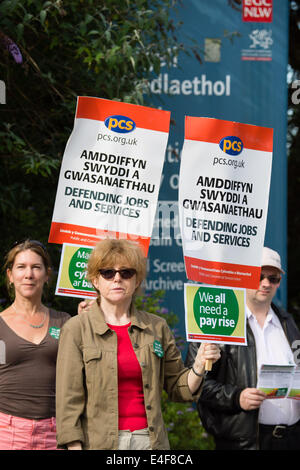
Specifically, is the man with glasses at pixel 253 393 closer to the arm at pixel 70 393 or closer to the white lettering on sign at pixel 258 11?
the arm at pixel 70 393

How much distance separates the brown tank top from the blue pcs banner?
11.7ft

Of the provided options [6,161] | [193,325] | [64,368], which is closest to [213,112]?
[6,161]

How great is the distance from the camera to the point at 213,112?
22.9 ft

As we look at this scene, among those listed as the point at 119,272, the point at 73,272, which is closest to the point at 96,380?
the point at 119,272

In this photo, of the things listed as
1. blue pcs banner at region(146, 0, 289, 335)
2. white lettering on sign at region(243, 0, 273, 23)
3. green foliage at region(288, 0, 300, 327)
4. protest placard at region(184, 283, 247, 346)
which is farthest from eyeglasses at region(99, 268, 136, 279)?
green foliage at region(288, 0, 300, 327)

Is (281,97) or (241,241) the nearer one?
(241,241)

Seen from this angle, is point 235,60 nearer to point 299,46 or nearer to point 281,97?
point 281,97

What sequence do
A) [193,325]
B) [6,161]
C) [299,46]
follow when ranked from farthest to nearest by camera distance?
[299,46]
[6,161]
[193,325]

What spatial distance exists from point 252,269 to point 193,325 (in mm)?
435

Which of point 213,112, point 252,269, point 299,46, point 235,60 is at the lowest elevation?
point 252,269

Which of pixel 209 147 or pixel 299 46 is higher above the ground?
pixel 299 46

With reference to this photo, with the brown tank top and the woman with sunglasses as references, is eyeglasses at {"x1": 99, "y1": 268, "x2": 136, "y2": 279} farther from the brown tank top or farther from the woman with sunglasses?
the brown tank top

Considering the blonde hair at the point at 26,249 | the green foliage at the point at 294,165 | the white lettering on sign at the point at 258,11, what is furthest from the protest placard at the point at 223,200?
the green foliage at the point at 294,165

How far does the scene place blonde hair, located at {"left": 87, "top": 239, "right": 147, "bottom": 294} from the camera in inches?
124
